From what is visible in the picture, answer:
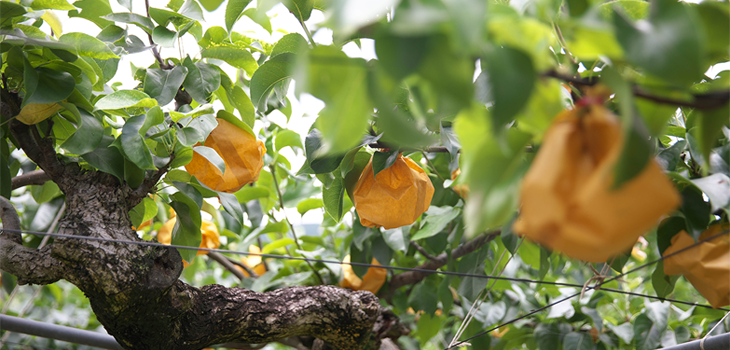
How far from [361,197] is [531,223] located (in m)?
0.40

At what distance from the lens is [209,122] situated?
0.58 metres

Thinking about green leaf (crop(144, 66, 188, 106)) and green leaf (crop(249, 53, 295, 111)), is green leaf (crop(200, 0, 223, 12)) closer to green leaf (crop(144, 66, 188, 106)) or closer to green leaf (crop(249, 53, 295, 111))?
green leaf (crop(249, 53, 295, 111))

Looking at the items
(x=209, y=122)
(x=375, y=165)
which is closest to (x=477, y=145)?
(x=375, y=165)

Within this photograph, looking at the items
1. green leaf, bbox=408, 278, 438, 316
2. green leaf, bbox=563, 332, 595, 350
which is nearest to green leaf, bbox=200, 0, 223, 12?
green leaf, bbox=408, 278, 438, 316

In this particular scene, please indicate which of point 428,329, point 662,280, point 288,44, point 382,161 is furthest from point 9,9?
point 428,329

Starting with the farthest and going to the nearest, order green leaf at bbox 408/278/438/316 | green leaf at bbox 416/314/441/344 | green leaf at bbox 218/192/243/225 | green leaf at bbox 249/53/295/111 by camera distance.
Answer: green leaf at bbox 416/314/441/344 < green leaf at bbox 408/278/438/316 < green leaf at bbox 218/192/243/225 < green leaf at bbox 249/53/295/111

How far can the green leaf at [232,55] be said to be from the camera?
644mm

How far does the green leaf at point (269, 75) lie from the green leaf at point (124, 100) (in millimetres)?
132

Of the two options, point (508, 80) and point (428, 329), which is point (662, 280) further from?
point (428, 329)

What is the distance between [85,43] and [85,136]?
120mm

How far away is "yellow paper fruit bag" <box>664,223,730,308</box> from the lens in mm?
403

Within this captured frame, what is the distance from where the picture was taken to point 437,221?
817 millimetres

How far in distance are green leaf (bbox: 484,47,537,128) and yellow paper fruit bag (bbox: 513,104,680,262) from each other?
0.03 meters

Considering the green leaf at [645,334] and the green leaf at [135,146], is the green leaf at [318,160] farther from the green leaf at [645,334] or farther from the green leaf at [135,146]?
the green leaf at [645,334]
